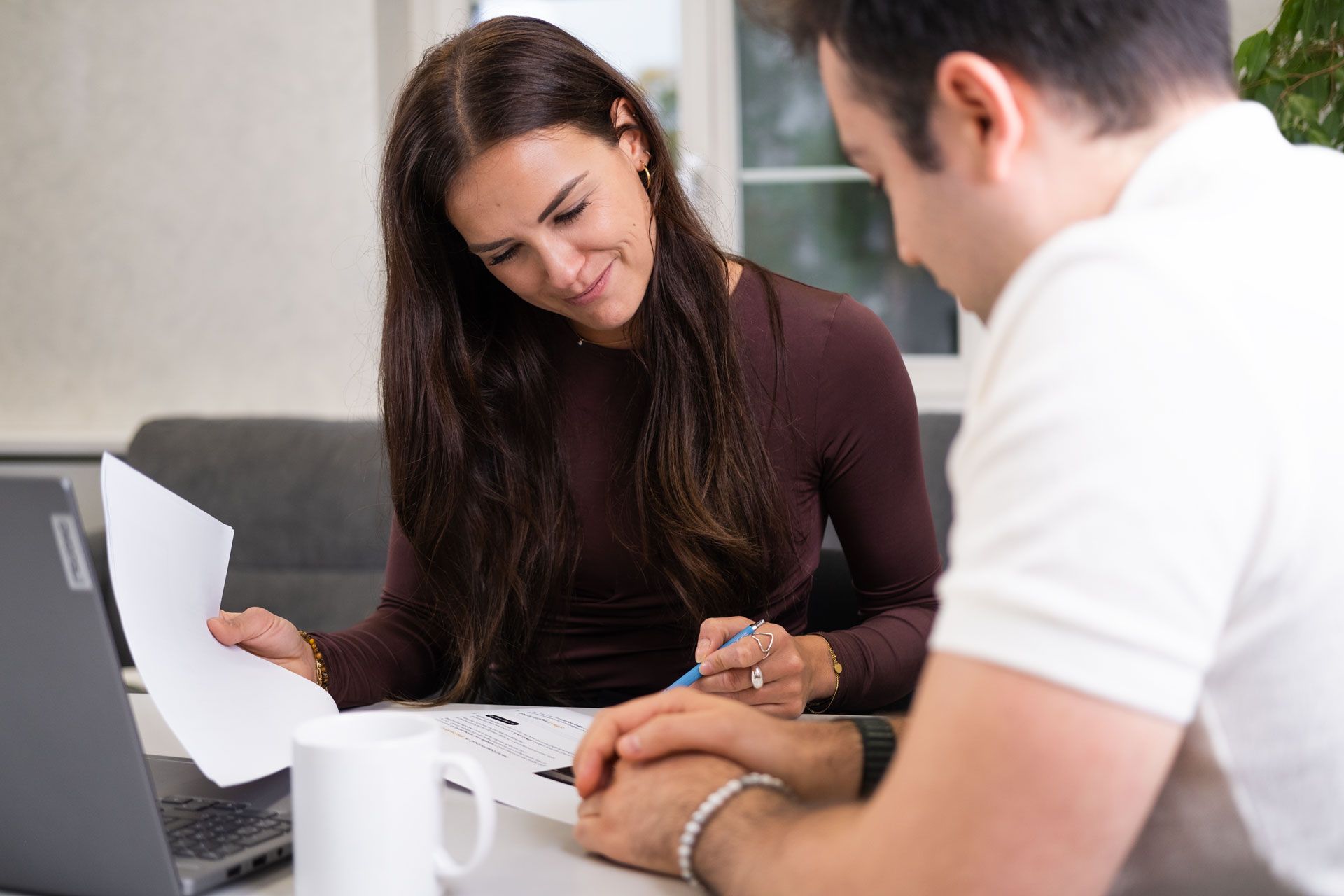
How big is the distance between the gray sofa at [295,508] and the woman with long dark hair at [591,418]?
3.84ft

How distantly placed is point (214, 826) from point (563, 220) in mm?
697

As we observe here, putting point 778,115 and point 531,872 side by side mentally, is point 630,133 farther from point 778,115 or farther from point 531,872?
point 778,115

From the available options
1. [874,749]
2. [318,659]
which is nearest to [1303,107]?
[874,749]

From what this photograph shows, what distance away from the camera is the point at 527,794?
826 mm

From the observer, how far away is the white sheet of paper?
769 mm

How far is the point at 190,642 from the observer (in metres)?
0.88

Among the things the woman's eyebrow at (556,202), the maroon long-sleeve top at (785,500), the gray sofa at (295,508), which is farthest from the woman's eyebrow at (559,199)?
the gray sofa at (295,508)

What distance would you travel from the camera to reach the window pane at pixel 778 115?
2863 mm

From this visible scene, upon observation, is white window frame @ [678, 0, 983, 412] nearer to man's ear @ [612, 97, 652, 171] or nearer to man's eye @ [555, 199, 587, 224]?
man's ear @ [612, 97, 652, 171]

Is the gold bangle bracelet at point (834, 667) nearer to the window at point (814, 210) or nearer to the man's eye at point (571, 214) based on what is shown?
the man's eye at point (571, 214)

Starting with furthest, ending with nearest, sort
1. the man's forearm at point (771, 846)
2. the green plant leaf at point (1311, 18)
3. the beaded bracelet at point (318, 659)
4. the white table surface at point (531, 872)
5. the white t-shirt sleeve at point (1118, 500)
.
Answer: the green plant leaf at point (1311, 18) → the beaded bracelet at point (318, 659) → the white table surface at point (531, 872) → the man's forearm at point (771, 846) → the white t-shirt sleeve at point (1118, 500)

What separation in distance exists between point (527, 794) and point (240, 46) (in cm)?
261

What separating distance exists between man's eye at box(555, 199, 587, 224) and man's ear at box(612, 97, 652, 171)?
122 millimetres

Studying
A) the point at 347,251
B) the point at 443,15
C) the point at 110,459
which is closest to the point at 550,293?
the point at 110,459
